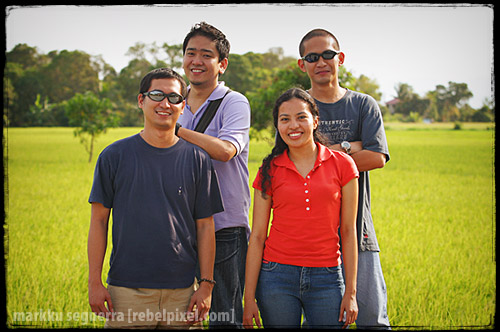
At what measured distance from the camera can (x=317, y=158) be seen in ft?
7.95

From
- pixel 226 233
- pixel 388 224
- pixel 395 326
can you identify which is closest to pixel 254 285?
pixel 226 233

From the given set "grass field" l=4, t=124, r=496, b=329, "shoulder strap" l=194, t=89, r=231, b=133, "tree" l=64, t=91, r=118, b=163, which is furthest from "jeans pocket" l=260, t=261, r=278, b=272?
"tree" l=64, t=91, r=118, b=163

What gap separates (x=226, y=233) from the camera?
2.72 meters

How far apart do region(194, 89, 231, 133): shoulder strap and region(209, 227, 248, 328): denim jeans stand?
0.71m

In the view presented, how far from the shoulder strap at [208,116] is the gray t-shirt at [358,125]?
72cm

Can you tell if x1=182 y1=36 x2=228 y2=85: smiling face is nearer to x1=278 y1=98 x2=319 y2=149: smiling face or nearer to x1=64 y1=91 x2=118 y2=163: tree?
x1=278 y1=98 x2=319 y2=149: smiling face

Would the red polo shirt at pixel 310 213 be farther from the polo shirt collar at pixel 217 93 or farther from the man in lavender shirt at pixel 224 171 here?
the polo shirt collar at pixel 217 93

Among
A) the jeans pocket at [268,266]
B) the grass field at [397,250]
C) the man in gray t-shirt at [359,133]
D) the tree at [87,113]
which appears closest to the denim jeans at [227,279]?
the jeans pocket at [268,266]

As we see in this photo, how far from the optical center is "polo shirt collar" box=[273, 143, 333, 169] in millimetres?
2409

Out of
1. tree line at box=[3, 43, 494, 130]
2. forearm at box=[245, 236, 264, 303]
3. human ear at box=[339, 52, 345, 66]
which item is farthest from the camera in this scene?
tree line at box=[3, 43, 494, 130]

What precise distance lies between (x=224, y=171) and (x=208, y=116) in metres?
0.39

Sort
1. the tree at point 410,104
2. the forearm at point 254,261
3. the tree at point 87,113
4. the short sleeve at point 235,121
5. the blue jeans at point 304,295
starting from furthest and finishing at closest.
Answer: the tree at point 410,104 < the tree at point 87,113 < the short sleeve at point 235,121 < the forearm at point 254,261 < the blue jeans at point 304,295

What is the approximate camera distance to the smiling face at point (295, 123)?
2.39 m

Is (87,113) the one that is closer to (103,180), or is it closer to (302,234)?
(103,180)
